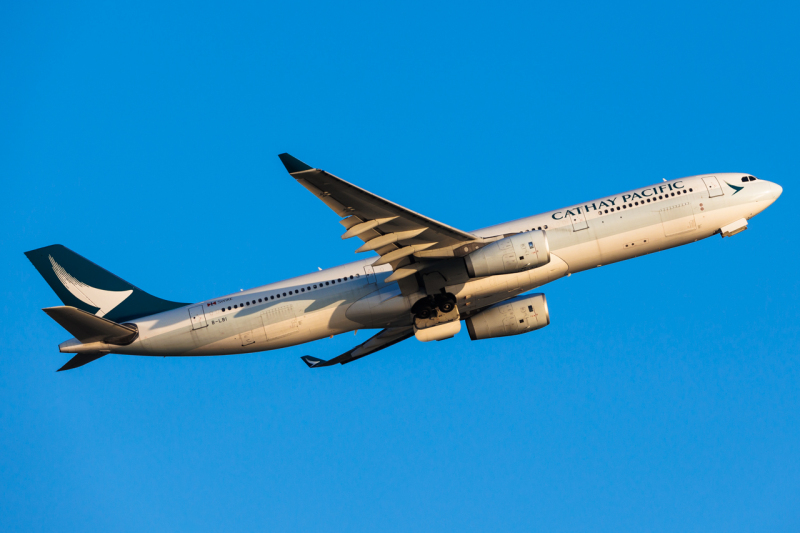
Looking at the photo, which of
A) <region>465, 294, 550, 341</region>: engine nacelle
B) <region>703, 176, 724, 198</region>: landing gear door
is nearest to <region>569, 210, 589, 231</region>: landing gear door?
<region>465, 294, 550, 341</region>: engine nacelle

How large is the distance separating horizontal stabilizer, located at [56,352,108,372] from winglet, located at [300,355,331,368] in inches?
355

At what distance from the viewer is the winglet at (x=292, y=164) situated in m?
20.8

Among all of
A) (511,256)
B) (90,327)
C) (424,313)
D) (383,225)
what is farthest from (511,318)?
(90,327)

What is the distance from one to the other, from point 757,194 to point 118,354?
28.2m

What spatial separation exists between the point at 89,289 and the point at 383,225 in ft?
46.8

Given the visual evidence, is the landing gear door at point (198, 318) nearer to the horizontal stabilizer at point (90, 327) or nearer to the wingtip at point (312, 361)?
the horizontal stabilizer at point (90, 327)

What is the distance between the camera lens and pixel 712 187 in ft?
96.1

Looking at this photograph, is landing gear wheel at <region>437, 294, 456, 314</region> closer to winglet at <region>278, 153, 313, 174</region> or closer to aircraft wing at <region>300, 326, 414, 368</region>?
aircraft wing at <region>300, 326, 414, 368</region>

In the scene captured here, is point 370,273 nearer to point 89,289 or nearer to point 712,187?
point 89,289

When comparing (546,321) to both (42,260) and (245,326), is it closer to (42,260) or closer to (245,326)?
(245,326)

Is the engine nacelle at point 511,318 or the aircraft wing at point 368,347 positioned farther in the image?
the aircraft wing at point 368,347

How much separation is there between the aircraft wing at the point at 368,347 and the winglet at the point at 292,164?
42.5ft

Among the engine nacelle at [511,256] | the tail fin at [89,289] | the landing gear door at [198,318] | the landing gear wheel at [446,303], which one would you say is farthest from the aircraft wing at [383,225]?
the tail fin at [89,289]

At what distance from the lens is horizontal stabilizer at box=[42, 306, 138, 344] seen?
2522 centimetres
